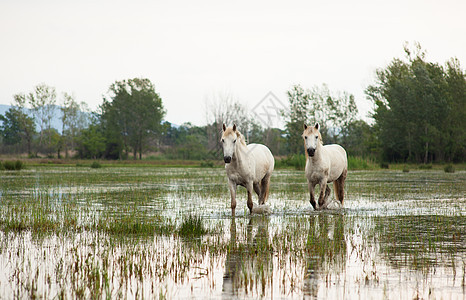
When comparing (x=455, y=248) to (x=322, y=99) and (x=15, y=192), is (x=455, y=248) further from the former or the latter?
(x=322, y=99)

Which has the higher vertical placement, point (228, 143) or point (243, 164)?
point (228, 143)

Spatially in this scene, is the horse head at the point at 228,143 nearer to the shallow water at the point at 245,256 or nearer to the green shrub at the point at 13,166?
the shallow water at the point at 245,256

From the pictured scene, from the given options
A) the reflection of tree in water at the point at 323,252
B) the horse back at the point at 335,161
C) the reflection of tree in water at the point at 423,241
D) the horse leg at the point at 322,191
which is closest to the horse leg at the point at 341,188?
the horse back at the point at 335,161

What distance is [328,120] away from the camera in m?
56.6

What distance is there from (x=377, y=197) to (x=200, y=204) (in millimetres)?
5424

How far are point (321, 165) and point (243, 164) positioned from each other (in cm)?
205

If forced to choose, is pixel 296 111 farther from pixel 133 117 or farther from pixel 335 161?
pixel 335 161

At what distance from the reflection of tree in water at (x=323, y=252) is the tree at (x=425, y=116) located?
124 ft

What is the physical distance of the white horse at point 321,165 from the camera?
1011cm

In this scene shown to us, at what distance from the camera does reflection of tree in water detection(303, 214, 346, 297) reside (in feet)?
15.0

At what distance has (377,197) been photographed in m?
13.3

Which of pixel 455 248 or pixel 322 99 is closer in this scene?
pixel 455 248

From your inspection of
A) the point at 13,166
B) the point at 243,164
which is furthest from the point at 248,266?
the point at 13,166

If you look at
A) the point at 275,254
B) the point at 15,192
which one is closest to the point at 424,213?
the point at 275,254
